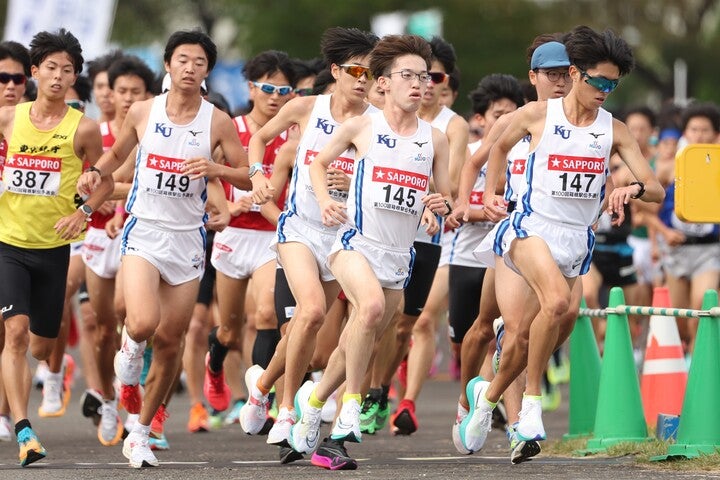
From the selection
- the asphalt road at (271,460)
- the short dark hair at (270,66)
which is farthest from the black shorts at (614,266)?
the short dark hair at (270,66)

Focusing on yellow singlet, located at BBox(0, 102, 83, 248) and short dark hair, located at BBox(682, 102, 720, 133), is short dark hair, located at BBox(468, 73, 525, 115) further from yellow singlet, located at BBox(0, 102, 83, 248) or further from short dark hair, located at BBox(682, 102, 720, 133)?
yellow singlet, located at BBox(0, 102, 83, 248)

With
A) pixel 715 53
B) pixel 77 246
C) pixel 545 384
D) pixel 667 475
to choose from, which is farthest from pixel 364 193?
pixel 715 53

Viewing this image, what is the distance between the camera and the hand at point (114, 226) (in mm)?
13117

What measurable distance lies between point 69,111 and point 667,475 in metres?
4.49

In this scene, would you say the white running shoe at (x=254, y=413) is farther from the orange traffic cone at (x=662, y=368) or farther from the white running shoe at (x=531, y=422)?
the orange traffic cone at (x=662, y=368)

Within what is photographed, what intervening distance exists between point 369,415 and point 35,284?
2.88 meters

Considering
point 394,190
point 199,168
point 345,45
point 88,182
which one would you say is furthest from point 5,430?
point 394,190

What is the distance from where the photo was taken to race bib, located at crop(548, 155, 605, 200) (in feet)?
33.2

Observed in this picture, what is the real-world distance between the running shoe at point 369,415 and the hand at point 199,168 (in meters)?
2.86

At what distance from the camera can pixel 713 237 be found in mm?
15820

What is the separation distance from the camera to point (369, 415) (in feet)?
42.6

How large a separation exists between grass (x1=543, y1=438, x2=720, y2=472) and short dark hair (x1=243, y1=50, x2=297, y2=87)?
11.6 feet

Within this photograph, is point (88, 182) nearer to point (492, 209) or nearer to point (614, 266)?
point (492, 209)

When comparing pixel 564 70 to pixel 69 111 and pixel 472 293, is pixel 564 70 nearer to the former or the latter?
pixel 472 293
